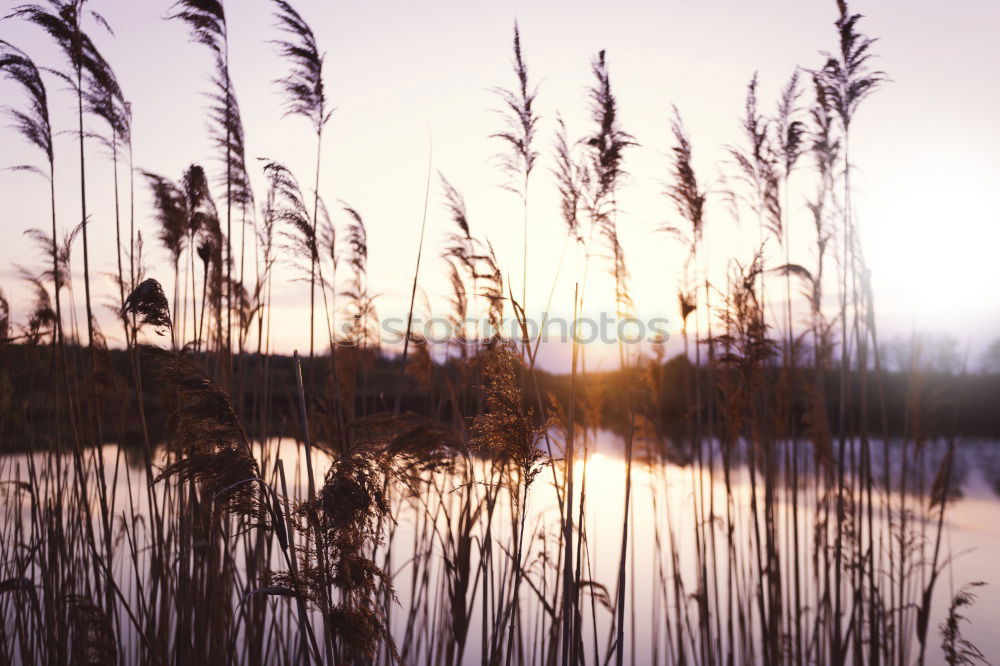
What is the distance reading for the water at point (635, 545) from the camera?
3797 mm

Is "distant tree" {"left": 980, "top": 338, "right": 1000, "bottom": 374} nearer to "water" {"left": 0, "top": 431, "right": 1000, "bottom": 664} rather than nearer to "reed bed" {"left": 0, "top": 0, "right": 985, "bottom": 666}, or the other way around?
"water" {"left": 0, "top": 431, "right": 1000, "bottom": 664}

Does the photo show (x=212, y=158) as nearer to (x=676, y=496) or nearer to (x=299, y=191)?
(x=299, y=191)

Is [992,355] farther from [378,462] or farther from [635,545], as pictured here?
[378,462]

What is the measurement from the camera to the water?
3797mm

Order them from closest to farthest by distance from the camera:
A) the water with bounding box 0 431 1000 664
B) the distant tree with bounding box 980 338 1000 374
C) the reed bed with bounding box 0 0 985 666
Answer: the reed bed with bounding box 0 0 985 666 < the water with bounding box 0 431 1000 664 < the distant tree with bounding box 980 338 1000 374

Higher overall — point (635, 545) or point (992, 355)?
point (992, 355)

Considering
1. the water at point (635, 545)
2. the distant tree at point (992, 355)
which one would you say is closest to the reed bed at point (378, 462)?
the water at point (635, 545)

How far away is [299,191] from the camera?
2744 millimetres

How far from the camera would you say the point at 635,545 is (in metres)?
9.38

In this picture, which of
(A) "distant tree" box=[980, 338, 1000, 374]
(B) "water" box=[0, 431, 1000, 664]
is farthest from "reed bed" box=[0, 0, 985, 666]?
(A) "distant tree" box=[980, 338, 1000, 374]

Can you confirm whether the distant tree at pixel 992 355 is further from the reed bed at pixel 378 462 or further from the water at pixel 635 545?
the reed bed at pixel 378 462

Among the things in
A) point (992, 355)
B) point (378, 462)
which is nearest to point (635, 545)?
point (992, 355)

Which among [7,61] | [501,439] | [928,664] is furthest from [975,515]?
[7,61]

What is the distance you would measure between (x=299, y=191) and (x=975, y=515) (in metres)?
11.6
